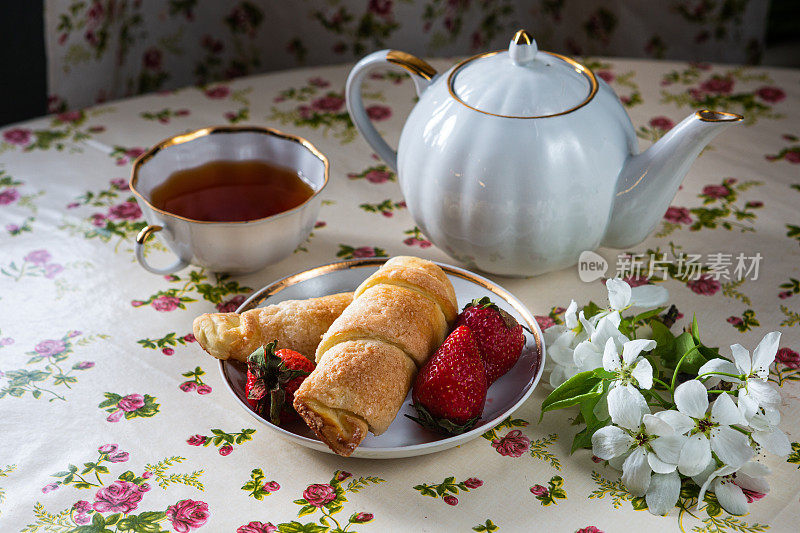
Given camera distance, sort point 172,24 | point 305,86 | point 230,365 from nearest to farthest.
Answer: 1. point 230,365
2. point 305,86
3. point 172,24

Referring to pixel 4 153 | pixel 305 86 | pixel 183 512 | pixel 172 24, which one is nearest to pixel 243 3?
pixel 172 24

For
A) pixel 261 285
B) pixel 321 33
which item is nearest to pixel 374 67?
pixel 261 285

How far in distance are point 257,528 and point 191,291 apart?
1.23 ft

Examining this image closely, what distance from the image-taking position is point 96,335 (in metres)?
0.84

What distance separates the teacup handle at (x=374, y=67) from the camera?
0.90 metres

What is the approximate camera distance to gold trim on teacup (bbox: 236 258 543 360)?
78 cm

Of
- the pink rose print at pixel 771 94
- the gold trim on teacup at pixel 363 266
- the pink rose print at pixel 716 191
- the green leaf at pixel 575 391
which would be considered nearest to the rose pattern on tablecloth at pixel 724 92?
the pink rose print at pixel 771 94

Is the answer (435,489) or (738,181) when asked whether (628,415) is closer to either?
(435,489)

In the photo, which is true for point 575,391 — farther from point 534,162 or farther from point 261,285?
point 261,285

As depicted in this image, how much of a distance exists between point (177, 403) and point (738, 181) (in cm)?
83

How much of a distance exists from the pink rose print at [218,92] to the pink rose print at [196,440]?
2.61ft

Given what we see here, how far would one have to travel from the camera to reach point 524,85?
80 centimetres

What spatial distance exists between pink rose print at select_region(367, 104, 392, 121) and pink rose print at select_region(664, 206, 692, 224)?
1.61 feet

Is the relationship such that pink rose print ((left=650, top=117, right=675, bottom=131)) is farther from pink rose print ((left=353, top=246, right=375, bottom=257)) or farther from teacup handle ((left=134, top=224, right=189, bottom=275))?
teacup handle ((left=134, top=224, right=189, bottom=275))
